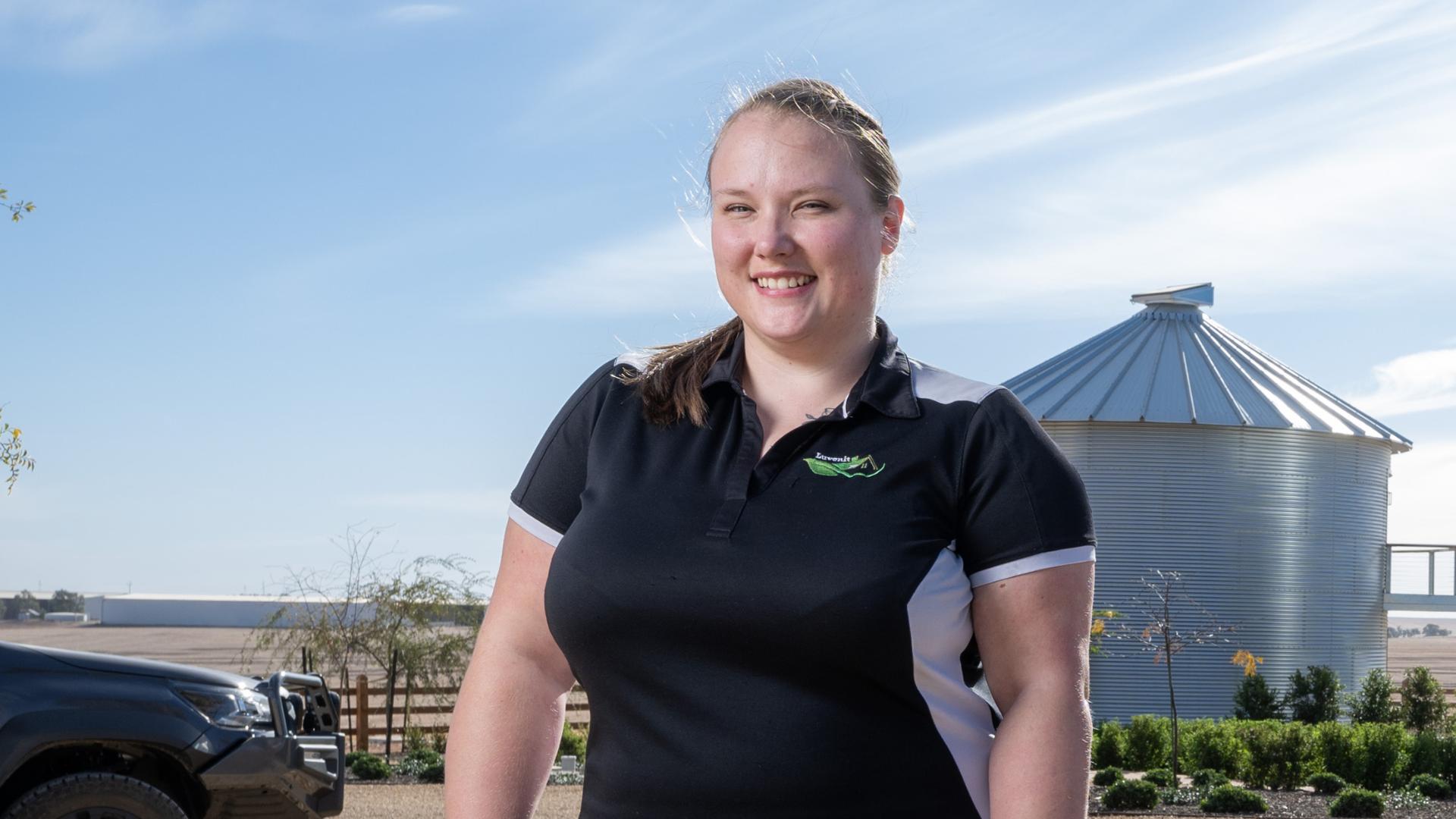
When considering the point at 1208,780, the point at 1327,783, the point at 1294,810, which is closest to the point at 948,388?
the point at 1294,810

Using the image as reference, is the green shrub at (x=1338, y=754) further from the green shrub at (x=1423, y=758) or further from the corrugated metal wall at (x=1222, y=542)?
the corrugated metal wall at (x=1222, y=542)

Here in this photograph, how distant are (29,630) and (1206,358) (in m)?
69.8

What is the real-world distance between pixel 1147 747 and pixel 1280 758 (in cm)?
205

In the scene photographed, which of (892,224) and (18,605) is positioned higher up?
(892,224)

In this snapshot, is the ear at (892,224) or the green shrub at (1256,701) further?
the green shrub at (1256,701)

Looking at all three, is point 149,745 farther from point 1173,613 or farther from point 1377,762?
point 1173,613

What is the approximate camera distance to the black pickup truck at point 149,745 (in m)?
6.58

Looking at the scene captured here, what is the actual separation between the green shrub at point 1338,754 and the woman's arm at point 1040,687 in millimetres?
16312

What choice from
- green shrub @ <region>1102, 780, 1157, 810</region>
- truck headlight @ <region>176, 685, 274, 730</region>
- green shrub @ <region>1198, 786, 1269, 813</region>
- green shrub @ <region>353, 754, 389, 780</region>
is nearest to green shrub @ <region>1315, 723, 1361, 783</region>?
green shrub @ <region>1198, 786, 1269, 813</region>

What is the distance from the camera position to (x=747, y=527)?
187cm

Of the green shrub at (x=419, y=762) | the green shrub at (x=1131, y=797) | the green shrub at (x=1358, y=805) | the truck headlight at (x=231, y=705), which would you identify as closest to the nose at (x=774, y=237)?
the truck headlight at (x=231, y=705)

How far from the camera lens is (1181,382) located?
25453 mm

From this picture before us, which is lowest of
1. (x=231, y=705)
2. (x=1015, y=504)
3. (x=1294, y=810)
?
(x=1294, y=810)

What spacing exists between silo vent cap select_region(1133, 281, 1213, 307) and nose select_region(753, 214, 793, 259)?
1052 inches
